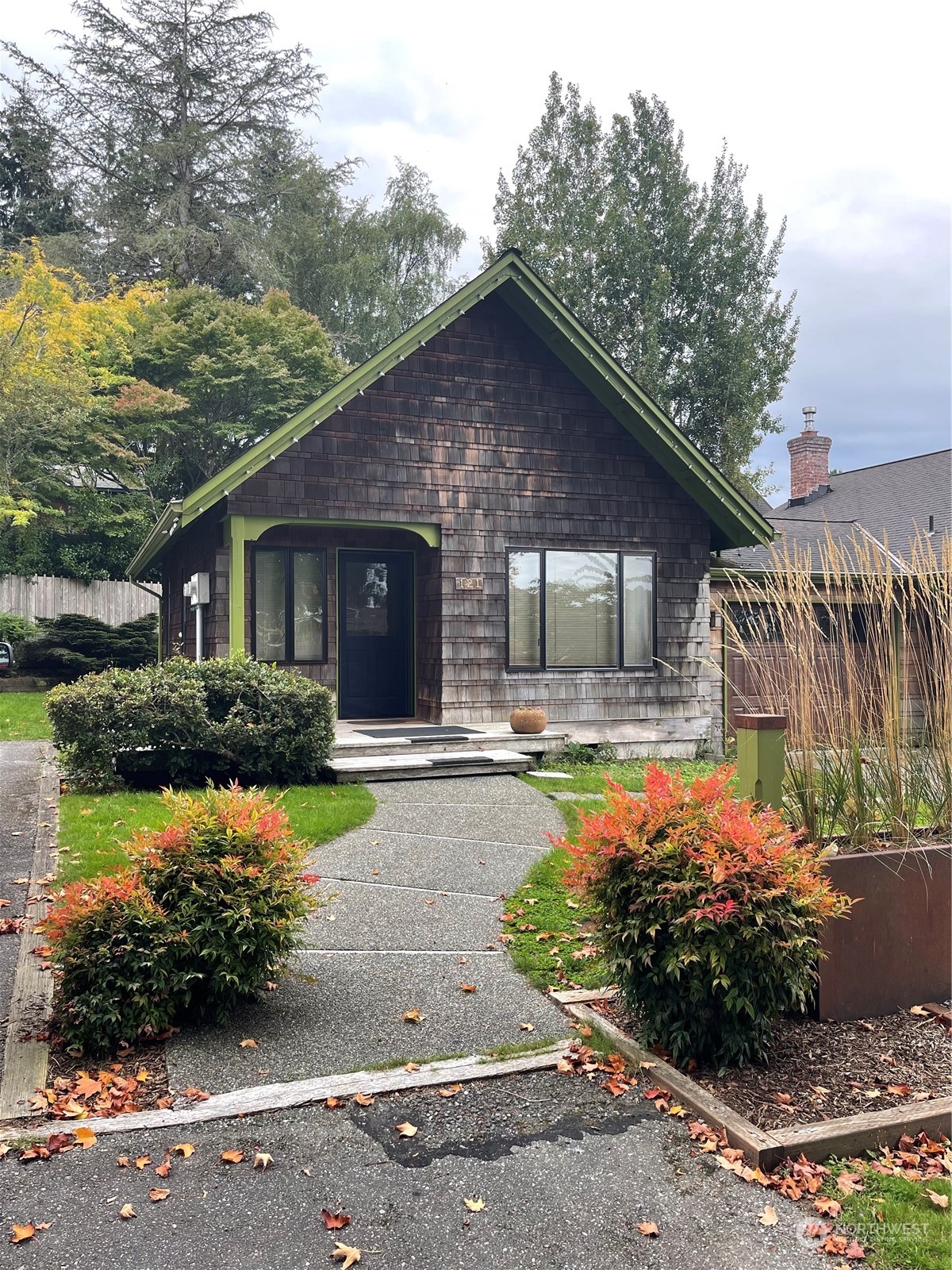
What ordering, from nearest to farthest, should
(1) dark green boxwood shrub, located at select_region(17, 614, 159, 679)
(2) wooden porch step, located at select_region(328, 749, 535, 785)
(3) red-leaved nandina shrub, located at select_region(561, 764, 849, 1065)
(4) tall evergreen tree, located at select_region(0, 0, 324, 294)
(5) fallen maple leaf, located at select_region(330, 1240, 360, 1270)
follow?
(5) fallen maple leaf, located at select_region(330, 1240, 360, 1270), (3) red-leaved nandina shrub, located at select_region(561, 764, 849, 1065), (2) wooden porch step, located at select_region(328, 749, 535, 785), (1) dark green boxwood shrub, located at select_region(17, 614, 159, 679), (4) tall evergreen tree, located at select_region(0, 0, 324, 294)

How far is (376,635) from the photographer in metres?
12.8

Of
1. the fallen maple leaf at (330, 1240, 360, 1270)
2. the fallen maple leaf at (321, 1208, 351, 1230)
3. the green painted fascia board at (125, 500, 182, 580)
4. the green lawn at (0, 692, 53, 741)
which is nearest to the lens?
the fallen maple leaf at (330, 1240, 360, 1270)

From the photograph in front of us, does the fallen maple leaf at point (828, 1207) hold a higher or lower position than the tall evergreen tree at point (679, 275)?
lower

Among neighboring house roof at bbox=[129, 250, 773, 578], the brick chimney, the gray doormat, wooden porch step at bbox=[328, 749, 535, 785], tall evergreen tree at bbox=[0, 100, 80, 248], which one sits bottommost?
wooden porch step at bbox=[328, 749, 535, 785]

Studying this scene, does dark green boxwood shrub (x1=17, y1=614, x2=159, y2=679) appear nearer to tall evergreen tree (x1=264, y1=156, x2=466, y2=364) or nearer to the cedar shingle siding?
the cedar shingle siding

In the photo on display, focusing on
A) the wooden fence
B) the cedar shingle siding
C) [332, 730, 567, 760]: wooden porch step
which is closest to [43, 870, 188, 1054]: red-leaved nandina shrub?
[332, 730, 567, 760]: wooden porch step

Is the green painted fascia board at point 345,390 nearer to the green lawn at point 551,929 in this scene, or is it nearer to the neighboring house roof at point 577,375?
the neighboring house roof at point 577,375

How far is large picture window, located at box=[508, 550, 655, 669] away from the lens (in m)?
12.0

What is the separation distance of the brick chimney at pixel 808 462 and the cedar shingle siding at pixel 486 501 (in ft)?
40.7

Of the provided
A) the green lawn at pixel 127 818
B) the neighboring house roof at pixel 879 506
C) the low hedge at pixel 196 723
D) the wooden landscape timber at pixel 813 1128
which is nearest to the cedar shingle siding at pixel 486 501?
the low hedge at pixel 196 723

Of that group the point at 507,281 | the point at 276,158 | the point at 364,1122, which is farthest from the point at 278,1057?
the point at 276,158

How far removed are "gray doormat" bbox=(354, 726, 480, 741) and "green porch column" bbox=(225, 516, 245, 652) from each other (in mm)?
1721

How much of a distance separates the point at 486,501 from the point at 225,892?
822cm

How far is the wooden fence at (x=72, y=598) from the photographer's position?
22.6m
